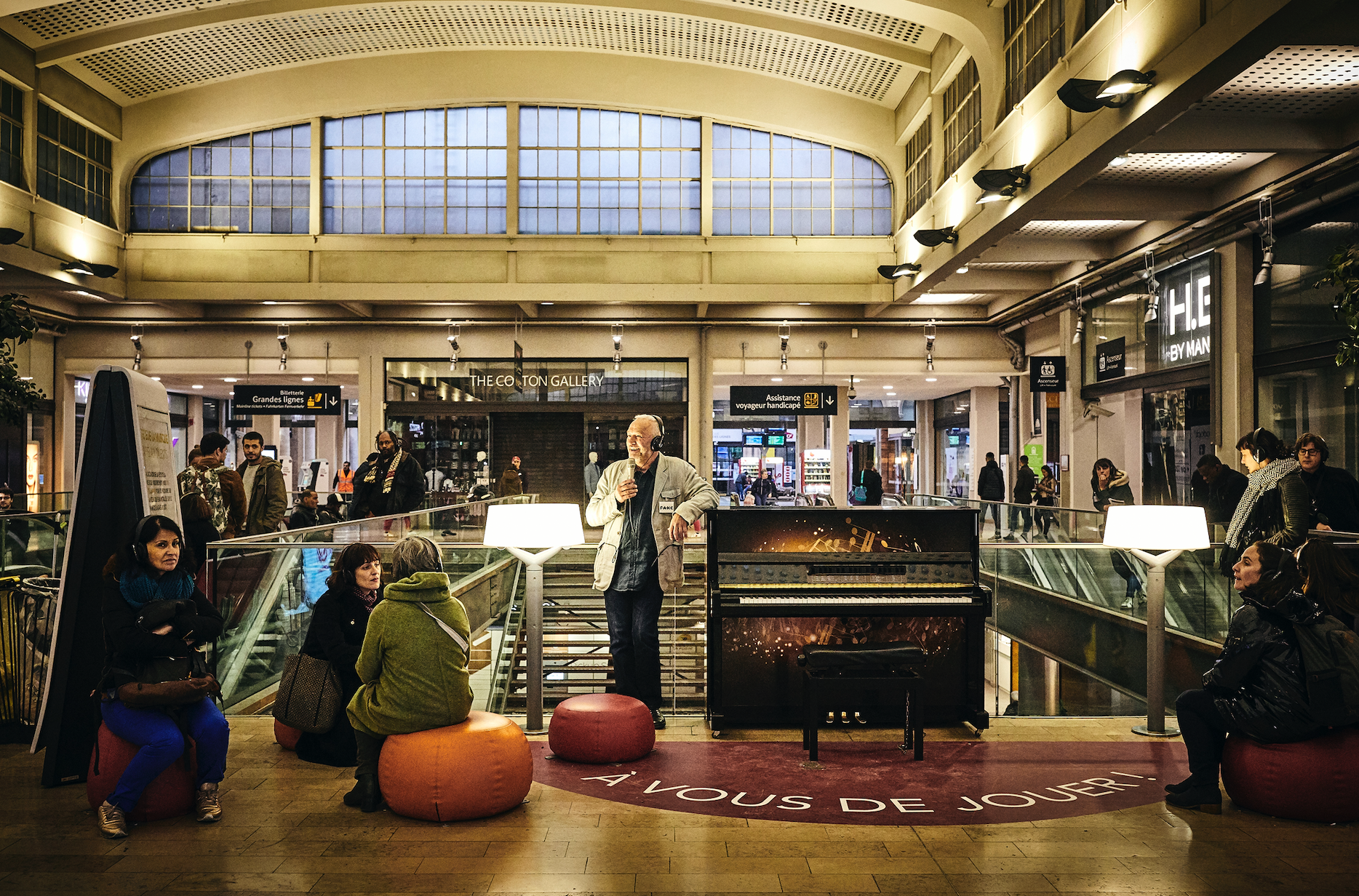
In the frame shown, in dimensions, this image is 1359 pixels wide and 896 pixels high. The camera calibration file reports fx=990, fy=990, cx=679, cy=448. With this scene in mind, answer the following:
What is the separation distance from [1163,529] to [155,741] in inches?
202

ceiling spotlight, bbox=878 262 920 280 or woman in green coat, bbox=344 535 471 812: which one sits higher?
ceiling spotlight, bbox=878 262 920 280

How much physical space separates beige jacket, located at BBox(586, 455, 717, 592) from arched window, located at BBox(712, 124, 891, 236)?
10.8 m

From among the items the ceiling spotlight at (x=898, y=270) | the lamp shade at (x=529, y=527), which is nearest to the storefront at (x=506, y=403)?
the ceiling spotlight at (x=898, y=270)

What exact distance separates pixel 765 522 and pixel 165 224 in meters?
13.8

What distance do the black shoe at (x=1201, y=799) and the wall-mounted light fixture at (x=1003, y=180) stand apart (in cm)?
663

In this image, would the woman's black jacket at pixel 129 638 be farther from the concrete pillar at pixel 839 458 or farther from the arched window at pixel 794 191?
the concrete pillar at pixel 839 458

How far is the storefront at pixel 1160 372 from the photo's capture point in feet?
35.5

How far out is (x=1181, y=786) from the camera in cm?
446

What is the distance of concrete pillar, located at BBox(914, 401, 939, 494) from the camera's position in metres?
28.0

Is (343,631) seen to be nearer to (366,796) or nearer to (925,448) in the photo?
(366,796)

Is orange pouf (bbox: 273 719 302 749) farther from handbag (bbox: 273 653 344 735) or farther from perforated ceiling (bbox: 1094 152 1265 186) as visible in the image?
perforated ceiling (bbox: 1094 152 1265 186)

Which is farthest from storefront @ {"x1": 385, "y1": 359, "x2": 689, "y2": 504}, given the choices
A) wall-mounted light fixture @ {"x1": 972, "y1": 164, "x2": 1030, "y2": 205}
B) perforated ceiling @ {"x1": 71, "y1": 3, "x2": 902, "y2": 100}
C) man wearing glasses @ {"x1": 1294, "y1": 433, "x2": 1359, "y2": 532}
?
man wearing glasses @ {"x1": 1294, "y1": 433, "x2": 1359, "y2": 532}

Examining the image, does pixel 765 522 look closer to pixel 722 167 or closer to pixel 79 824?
pixel 79 824

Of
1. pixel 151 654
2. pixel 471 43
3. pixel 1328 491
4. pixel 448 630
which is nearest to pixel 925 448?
pixel 471 43
